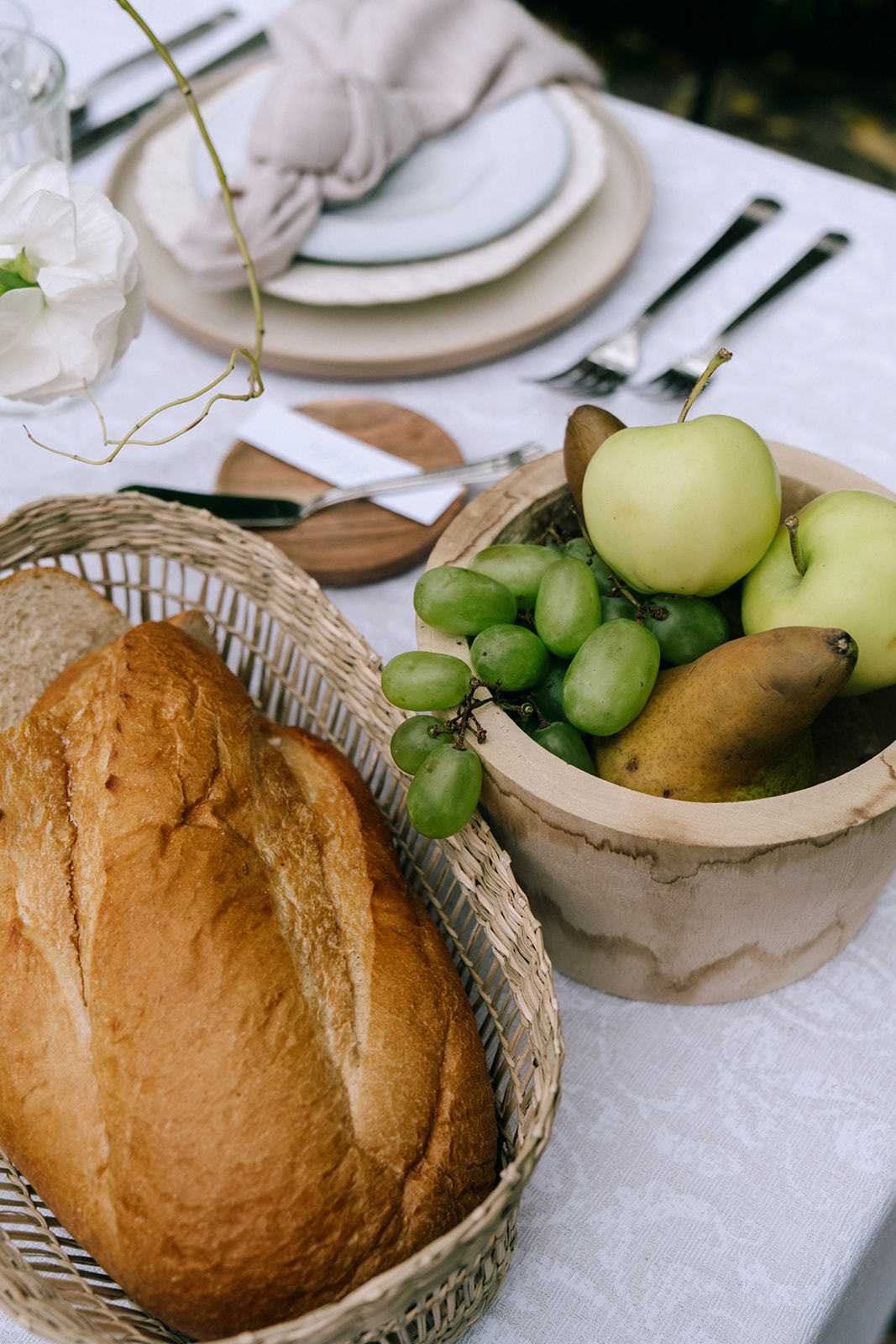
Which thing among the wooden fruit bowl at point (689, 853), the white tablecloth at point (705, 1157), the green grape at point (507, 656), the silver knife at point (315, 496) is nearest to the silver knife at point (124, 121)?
the white tablecloth at point (705, 1157)

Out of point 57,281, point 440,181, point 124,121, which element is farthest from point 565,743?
point 124,121

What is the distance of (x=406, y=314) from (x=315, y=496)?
25 cm

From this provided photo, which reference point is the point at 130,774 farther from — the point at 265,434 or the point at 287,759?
the point at 265,434

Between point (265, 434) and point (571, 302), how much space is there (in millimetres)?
322

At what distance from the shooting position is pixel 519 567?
0.58 meters

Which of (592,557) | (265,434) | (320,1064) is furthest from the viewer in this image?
(265,434)

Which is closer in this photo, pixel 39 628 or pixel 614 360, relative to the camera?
pixel 39 628

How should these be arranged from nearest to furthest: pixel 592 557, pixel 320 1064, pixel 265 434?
pixel 320 1064, pixel 592 557, pixel 265 434

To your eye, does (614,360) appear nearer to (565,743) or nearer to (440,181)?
(440,181)

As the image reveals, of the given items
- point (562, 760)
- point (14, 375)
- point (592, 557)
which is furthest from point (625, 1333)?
point (14, 375)

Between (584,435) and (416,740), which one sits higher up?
(584,435)

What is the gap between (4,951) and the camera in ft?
1.68

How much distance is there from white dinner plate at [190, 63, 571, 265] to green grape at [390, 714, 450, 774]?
0.56 metres

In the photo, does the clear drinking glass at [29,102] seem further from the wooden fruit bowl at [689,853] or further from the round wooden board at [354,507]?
the wooden fruit bowl at [689,853]
